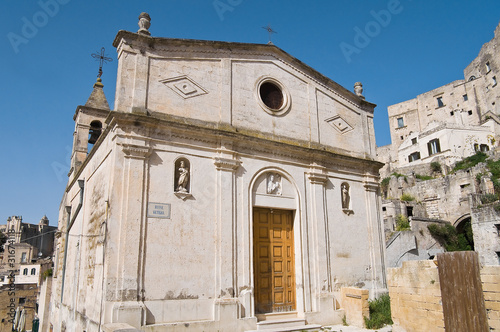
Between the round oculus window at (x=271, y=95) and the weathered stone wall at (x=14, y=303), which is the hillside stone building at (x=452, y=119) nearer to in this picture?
the round oculus window at (x=271, y=95)

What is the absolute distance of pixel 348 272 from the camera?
12352 millimetres

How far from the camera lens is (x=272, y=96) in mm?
12641

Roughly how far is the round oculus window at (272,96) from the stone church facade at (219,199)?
5 cm

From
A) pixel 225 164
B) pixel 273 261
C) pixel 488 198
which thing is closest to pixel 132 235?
pixel 225 164

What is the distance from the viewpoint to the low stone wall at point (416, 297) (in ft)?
29.8

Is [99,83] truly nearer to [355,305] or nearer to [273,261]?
[273,261]

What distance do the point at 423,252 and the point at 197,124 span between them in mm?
23010

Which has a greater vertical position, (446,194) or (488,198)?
(446,194)

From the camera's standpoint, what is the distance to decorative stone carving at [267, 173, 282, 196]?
11.5 metres

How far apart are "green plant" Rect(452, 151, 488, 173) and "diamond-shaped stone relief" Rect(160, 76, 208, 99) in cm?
3455

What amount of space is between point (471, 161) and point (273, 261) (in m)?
35.5

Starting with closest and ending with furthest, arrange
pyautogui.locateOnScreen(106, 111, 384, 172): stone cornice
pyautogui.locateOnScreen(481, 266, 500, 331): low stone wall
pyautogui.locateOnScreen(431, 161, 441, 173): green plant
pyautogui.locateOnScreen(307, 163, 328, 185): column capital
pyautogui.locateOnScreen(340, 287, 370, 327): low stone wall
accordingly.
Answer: pyautogui.locateOnScreen(481, 266, 500, 331): low stone wall < pyautogui.locateOnScreen(106, 111, 384, 172): stone cornice < pyautogui.locateOnScreen(340, 287, 370, 327): low stone wall < pyautogui.locateOnScreen(307, 163, 328, 185): column capital < pyautogui.locateOnScreen(431, 161, 441, 173): green plant

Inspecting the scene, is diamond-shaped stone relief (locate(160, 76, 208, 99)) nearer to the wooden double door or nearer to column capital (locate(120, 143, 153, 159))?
column capital (locate(120, 143, 153, 159))

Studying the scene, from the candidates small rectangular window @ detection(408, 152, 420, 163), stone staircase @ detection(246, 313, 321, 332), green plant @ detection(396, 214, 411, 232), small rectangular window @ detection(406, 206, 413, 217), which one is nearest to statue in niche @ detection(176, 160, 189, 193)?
stone staircase @ detection(246, 313, 321, 332)
